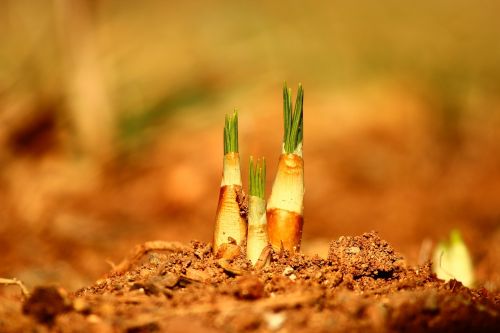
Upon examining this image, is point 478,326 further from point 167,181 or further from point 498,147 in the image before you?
point 498,147

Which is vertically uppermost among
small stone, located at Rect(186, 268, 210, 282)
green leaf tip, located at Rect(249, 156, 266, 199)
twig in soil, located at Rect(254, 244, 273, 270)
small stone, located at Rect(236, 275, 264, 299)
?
green leaf tip, located at Rect(249, 156, 266, 199)

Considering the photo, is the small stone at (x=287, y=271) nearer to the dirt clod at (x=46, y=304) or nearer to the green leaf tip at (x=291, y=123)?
the green leaf tip at (x=291, y=123)

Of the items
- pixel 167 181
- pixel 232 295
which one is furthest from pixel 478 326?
pixel 167 181

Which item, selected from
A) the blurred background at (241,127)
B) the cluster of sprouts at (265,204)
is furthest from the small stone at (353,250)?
the blurred background at (241,127)

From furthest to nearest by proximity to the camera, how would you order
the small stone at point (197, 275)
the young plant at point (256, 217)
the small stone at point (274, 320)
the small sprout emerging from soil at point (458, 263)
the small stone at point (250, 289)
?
1. the small sprout emerging from soil at point (458, 263)
2. the young plant at point (256, 217)
3. the small stone at point (197, 275)
4. the small stone at point (250, 289)
5. the small stone at point (274, 320)

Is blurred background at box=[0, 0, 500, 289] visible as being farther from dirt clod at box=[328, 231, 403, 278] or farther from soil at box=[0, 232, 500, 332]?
soil at box=[0, 232, 500, 332]

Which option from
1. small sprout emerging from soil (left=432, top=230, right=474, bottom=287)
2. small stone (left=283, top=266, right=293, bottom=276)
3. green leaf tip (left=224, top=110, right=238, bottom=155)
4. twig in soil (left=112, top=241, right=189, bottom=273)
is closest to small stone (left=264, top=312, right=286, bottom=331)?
small stone (left=283, top=266, right=293, bottom=276)
